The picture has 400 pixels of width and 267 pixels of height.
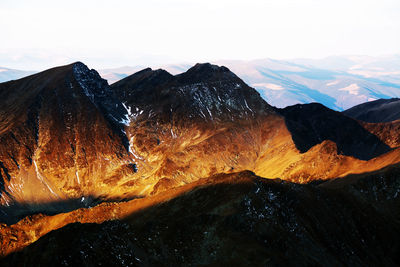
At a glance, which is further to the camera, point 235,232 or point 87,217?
point 87,217

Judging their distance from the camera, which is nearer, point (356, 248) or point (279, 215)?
point (279, 215)

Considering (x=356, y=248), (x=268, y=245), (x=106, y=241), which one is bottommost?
(x=356, y=248)

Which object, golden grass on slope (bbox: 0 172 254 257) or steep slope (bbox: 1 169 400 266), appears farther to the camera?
golden grass on slope (bbox: 0 172 254 257)

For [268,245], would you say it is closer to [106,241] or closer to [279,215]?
[279,215]

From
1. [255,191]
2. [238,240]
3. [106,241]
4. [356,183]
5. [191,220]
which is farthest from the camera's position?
[356,183]

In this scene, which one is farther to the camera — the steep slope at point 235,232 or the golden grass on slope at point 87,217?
the golden grass on slope at point 87,217

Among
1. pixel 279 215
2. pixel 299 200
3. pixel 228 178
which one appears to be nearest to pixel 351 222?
pixel 299 200

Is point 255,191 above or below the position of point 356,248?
above

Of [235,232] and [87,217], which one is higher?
[235,232]
